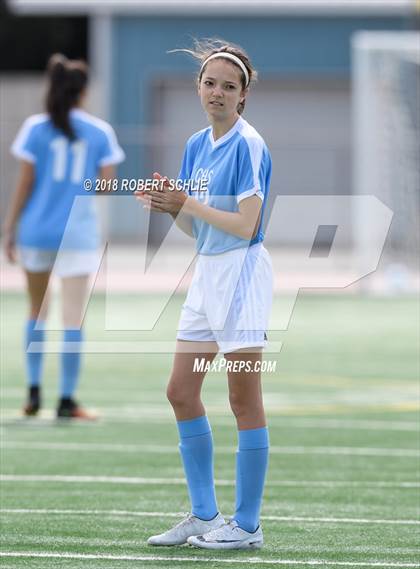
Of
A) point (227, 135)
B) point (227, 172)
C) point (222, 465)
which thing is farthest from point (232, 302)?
point (222, 465)

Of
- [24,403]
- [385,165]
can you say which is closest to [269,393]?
[24,403]

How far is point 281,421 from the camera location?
29.9 ft

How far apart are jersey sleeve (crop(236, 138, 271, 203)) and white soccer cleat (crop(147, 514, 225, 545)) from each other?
3.97 ft

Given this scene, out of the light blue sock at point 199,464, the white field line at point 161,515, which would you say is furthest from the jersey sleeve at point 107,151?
the light blue sock at point 199,464

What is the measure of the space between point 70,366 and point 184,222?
137 inches

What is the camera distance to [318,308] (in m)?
18.0

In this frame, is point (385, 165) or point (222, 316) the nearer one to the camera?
point (222, 316)

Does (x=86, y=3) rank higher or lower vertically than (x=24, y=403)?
higher

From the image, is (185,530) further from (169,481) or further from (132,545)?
(169,481)

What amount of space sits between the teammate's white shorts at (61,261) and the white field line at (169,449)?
119 cm

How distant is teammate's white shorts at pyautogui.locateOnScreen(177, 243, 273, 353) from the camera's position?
551cm

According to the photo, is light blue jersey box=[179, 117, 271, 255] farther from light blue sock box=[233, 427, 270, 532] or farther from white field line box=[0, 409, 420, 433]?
white field line box=[0, 409, 420, 433]

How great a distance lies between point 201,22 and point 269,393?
21940mm

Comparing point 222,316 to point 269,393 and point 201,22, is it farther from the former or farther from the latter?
point 201,22
